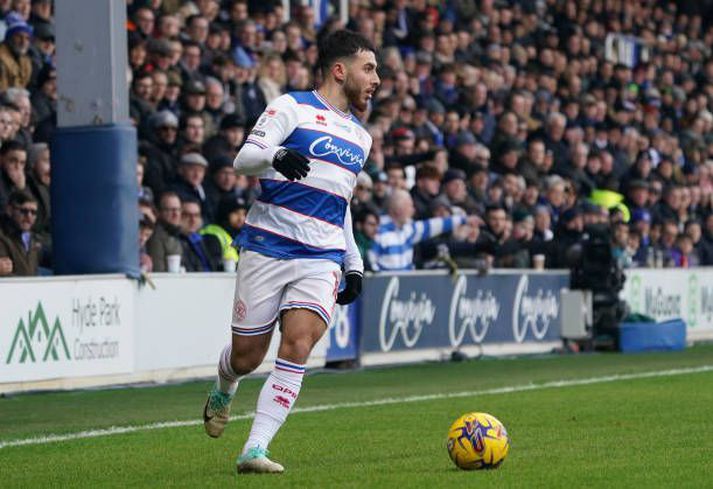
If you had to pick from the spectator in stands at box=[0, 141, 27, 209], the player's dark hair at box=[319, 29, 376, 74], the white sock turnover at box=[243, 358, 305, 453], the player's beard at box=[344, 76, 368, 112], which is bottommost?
the white sock turnover at box=[243, 358, 305, 453]

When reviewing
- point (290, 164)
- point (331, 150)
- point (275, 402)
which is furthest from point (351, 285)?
point (290, 164)

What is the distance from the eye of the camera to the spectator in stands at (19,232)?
14.7m

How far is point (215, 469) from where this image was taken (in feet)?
28.4

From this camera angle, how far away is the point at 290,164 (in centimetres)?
807

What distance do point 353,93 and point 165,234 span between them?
8085 millimetres

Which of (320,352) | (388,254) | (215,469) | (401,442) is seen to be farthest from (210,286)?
(215,469)

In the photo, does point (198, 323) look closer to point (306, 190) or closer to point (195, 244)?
point (195, 244)

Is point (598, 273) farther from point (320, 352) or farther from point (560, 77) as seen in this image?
point (560, 77)

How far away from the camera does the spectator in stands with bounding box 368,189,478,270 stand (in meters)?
18.4

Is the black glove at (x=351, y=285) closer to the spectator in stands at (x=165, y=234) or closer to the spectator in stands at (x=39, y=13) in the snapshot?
the spectator in stands at (x=165, y=234)

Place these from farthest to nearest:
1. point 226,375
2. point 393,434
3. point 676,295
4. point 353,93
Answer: point 676,295, point 393,434, point 226,375, point 353,93

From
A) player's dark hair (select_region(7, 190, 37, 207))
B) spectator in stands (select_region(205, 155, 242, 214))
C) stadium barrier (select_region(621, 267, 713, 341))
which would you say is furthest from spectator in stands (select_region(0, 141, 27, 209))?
stadium barrier (select_region(621, 267, 713, 341))

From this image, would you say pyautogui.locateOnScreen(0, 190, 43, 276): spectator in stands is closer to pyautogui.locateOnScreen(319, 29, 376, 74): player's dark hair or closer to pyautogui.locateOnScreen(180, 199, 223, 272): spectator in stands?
pyautogui.locateOnScreen(180, 199, 223, 272): spectator in stands

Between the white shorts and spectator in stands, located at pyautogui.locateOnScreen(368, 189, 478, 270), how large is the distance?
380 inches
